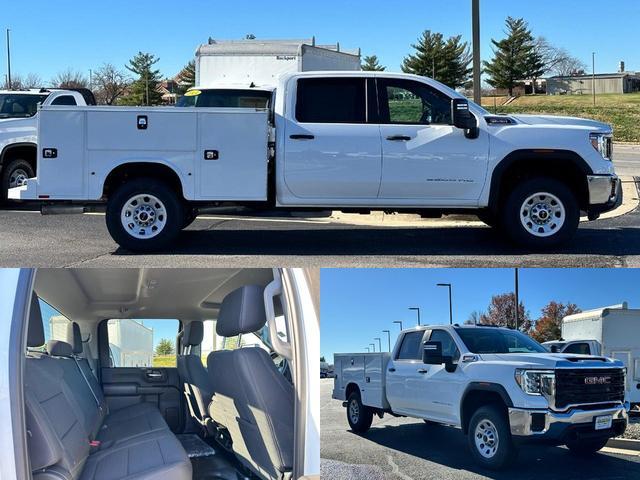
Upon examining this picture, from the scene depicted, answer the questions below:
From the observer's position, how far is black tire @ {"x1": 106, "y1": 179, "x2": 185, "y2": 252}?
8164 millimetres

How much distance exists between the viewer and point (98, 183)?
26.6 ft

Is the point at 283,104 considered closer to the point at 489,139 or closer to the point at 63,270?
the point at 489,139

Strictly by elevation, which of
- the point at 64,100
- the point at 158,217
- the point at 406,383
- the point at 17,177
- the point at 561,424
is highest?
the point at 64,100

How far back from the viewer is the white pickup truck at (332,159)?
26.1ft

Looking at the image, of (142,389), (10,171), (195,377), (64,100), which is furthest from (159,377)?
(64,100)

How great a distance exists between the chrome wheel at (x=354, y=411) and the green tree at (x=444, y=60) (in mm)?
53364

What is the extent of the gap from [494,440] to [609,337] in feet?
2.43

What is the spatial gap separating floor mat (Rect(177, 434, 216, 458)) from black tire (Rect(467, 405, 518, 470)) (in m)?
2.01

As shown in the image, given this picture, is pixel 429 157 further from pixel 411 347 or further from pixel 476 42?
pixel 476 42

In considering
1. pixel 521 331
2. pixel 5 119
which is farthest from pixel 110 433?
pixel 5 119

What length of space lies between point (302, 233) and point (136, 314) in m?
4.51

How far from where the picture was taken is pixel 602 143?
8.31 meters

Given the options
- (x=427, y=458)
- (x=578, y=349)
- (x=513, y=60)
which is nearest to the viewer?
(x=427, y=458)

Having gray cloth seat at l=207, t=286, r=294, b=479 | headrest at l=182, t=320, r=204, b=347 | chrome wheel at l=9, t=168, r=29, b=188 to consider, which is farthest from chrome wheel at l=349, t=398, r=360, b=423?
chrome wheel at l=9, t=168, r=29, b=188
